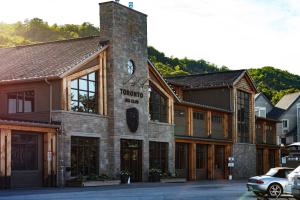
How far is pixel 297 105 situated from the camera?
85562 millimetres

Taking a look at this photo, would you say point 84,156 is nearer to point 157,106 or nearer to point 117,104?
point 117,104

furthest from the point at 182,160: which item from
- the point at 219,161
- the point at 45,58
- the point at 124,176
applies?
the point at 45,58

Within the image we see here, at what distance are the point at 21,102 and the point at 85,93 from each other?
3.93m

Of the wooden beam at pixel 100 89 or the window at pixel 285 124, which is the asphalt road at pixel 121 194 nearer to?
the wooden beam at pixel 100 89

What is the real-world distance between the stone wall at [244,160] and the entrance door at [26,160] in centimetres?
2627

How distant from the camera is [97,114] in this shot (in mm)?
38531

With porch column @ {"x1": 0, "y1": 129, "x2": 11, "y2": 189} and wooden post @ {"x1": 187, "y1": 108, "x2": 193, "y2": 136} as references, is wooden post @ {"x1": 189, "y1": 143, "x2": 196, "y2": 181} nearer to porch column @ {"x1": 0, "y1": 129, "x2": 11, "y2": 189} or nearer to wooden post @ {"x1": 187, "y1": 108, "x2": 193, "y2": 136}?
wooden post @ {"x1": 187, "y1": 108, "x2": 193, "y2": 136}

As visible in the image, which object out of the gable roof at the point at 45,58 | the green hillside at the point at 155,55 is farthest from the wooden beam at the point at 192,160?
the green hillside at the point at 155,55

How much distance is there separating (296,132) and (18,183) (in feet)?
192

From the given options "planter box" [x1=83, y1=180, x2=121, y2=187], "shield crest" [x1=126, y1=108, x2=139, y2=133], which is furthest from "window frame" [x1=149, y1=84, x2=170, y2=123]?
"planter box" [x1=83, y1=180, x2=121, y2=187]

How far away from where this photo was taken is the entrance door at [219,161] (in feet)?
178

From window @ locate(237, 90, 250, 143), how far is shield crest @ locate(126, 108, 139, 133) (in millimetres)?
18935

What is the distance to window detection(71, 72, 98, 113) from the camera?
120 ft

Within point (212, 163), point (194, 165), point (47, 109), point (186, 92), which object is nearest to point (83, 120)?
point (47, 109)
